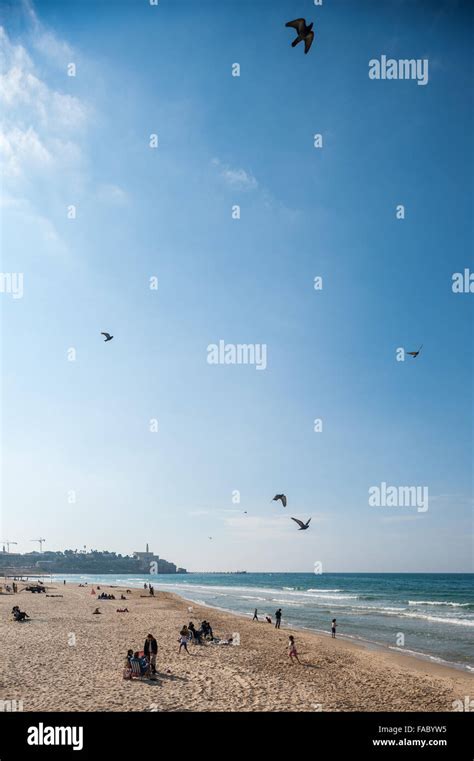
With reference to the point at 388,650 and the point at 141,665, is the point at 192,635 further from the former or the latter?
the point at 388,650

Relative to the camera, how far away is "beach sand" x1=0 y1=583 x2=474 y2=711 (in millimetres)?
14141

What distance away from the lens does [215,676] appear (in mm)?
17609

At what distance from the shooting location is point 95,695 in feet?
46.7

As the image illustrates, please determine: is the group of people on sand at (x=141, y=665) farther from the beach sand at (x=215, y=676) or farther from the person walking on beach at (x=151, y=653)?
the beach sand at (x=215, y=676)

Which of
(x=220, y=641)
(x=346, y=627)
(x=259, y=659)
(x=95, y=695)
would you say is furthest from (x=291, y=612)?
(x=95, y=695)

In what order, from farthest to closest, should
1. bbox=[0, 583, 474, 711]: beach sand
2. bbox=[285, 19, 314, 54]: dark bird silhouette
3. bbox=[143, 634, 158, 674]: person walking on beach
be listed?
bbox=[143, 634, 158, 674]: person walking on beach, bbox=[0, 583, 474, 711]: beach sand, bbox=[285, 19, 314, 54]: dark bird silhouette

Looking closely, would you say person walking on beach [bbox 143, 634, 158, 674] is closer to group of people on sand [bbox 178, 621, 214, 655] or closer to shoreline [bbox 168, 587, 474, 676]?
group of people on sand [bbox 178, 621, 214, 655]

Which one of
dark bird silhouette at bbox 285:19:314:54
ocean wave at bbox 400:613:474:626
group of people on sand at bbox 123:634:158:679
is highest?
dark bird silhouette at bbox 285:19:314:54

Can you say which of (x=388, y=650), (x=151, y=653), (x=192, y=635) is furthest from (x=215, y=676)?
Result: (x=388, y=650)

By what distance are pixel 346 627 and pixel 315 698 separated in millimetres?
25737

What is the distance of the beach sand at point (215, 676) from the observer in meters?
14.1

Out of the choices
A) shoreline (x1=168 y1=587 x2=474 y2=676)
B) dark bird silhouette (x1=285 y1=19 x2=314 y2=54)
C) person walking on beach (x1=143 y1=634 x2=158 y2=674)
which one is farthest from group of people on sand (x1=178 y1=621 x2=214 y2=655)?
dark bird silhouette (x1=285 y1=19 x2=314 y2=54)

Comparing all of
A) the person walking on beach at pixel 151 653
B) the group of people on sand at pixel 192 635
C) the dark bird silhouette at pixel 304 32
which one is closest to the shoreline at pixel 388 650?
the group of people on sand at pixel 192 635
